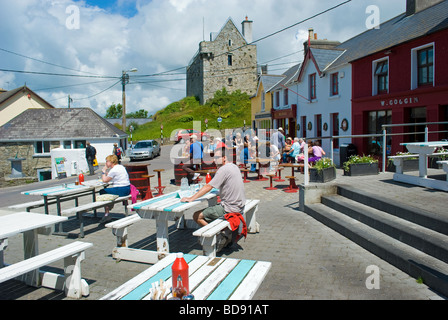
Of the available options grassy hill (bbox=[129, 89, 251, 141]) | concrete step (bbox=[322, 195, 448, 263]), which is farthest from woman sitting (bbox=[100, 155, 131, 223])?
grassy hill (bbox=[129, 89, 251, 141])

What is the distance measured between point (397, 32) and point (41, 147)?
28.7 meters

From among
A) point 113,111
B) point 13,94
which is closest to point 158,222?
point 13,94

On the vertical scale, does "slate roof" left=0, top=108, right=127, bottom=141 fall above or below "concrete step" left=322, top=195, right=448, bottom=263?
above

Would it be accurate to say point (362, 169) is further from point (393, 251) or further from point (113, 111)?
point (113, 111)

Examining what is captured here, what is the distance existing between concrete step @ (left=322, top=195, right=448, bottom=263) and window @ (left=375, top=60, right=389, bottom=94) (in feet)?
34.0

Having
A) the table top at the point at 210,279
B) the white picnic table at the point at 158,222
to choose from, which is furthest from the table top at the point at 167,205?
the table top at the point at 210,279

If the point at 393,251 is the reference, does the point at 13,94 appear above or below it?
above

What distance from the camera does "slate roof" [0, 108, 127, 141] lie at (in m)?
30.5

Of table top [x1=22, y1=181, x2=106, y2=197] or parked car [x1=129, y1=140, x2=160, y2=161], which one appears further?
parked car [x1=129, y1=140, x2=160, y2=161]

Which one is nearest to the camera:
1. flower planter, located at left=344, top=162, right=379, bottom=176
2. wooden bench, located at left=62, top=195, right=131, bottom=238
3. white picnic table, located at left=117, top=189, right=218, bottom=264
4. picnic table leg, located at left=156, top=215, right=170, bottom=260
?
white picnic table, located at left=117, top=189, right=218, bottom=264

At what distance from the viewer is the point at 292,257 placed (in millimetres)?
5328

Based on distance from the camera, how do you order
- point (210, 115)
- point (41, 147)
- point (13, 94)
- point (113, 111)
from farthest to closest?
point (113, 111), point (210, 115), point (13, 94), point (41, 147)

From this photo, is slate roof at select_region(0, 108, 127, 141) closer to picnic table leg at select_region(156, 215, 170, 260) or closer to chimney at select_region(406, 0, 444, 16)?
chimney at select_region(406, 0, 444, 16)

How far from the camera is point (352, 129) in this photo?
17.9 meters
